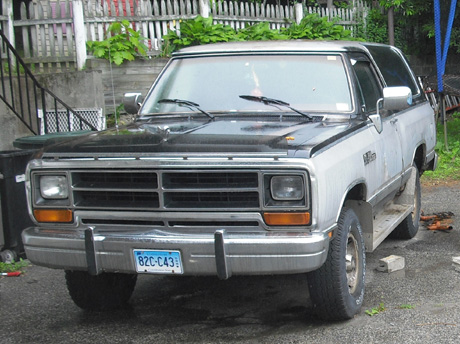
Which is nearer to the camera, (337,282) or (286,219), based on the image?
(286,219)

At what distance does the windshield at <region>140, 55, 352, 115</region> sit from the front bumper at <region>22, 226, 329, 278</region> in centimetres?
156

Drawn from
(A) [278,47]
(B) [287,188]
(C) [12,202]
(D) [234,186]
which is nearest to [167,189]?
(D) [234,186]

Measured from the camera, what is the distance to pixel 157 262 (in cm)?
433

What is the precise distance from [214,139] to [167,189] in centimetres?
46

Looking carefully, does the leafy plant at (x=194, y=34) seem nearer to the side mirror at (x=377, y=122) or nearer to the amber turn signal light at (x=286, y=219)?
the side mirror at (x=377, y=122)

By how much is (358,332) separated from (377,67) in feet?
8.94

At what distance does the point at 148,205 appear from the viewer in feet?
14.6

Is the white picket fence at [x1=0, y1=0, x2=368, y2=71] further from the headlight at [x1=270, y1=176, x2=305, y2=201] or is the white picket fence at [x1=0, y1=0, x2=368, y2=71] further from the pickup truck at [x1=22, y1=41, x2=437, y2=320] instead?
the headlight at [x1=270, y1=176, x2=305, y2=201]

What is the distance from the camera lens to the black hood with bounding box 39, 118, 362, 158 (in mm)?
4312

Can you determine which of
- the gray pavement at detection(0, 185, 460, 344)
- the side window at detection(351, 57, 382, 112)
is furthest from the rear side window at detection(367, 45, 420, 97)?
the gray pavement at detection(0, 185, 460, 344)

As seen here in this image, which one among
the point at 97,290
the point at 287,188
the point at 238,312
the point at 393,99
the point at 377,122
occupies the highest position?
the point at 393,99

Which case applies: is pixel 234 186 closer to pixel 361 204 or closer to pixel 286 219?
pixel 286 219

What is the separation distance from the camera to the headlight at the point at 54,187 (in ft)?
15.2

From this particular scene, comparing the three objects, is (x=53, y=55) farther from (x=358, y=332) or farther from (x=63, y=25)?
(x=358, y=332)
